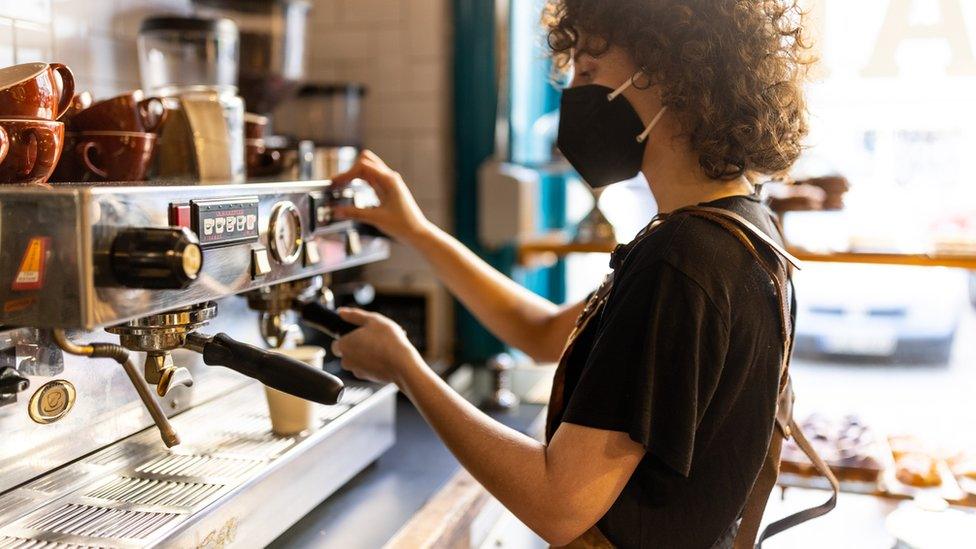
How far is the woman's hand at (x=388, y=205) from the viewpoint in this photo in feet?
4.23

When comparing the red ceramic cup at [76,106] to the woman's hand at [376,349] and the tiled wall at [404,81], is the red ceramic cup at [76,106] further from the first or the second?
the tiled wall at [404,81]

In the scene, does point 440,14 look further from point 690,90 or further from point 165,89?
point 690,90

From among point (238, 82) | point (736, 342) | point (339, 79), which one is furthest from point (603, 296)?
point (339, 79)

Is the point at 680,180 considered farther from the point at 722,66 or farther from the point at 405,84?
the point at 405,84

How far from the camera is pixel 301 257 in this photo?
107 centimetres

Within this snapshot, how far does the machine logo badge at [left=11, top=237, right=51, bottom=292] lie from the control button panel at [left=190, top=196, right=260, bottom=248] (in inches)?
5.8

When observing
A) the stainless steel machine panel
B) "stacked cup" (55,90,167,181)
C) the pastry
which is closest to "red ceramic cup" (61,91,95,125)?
"stacked cup" (55,90,167,181)

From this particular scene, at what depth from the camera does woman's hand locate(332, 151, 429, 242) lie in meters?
1.29

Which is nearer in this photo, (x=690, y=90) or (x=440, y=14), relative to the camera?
(x=690, y=90)

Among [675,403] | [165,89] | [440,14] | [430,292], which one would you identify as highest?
[440,14]

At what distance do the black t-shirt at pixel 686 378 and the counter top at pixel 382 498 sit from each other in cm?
34

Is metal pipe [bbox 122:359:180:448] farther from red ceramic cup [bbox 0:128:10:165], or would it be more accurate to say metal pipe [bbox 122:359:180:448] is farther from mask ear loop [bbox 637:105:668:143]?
mask ear loop [bbox 637:105:668:143]

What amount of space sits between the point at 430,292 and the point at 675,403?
1.42 m

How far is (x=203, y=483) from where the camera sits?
98 centimetres
